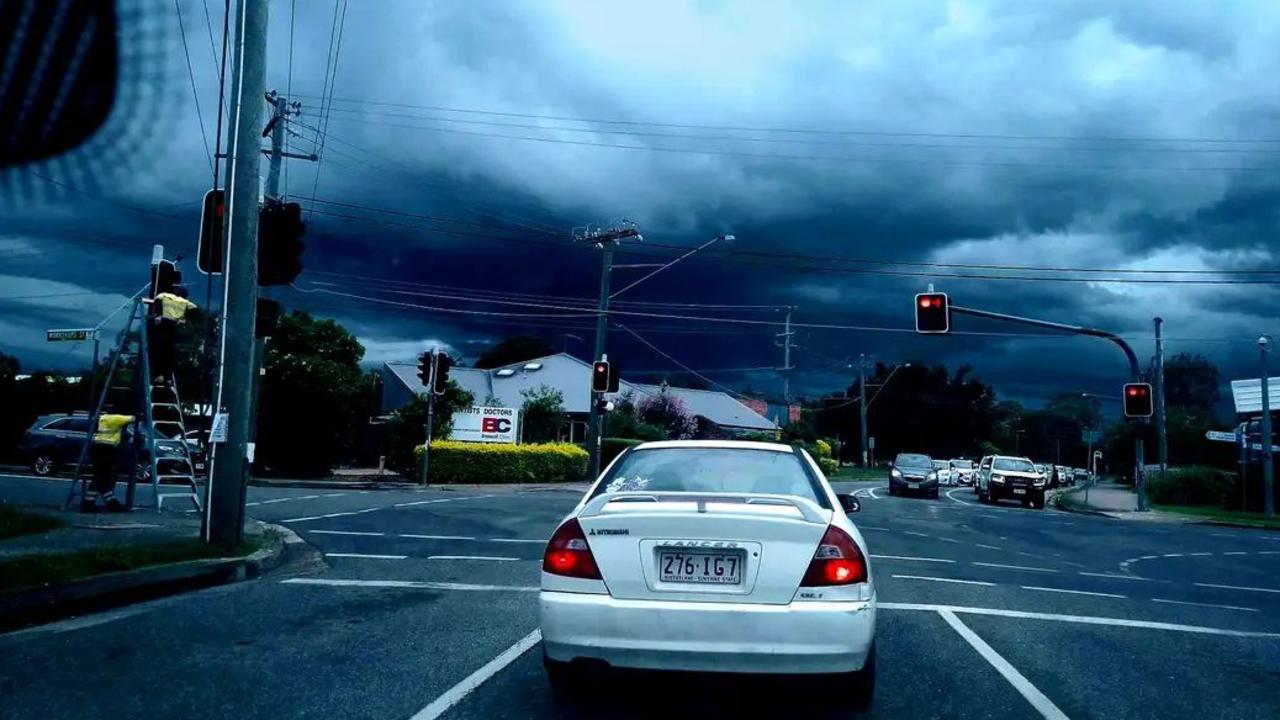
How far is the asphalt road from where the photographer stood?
5.08m

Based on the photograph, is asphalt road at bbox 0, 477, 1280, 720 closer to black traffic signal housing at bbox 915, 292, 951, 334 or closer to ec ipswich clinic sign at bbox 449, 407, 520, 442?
black traffic signal housing at bbox 915, 292, 951, 334

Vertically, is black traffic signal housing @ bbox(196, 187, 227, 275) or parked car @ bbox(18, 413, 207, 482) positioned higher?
black traffic signal housing @ bbox(196, 187, 227, 275)

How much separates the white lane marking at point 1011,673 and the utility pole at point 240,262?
7362mm

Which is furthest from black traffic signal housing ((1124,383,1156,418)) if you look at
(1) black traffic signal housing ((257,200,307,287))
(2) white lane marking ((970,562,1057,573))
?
(1) black traffic signal housing ((257,200,307,287))

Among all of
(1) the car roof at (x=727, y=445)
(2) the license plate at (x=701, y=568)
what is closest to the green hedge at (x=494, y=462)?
(1) the car roof at (x=727, y=445)

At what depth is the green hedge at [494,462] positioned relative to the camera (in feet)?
98.4

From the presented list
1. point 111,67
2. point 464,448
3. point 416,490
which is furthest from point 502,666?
point 464,448

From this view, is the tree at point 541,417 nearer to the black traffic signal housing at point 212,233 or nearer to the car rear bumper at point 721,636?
the black traffic signal housing at point 212,233

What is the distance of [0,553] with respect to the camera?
28.7ft

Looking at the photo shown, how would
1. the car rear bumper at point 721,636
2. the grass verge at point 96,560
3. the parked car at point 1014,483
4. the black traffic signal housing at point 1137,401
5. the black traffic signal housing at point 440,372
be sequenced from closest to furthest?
the car rear bumper at point 721,636, the grass verge at point 96,560, the black traffic signal housing at point 440,372, the black traffic signal housing at point 1137,401, the parked car at point 1014,483

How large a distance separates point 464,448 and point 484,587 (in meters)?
21.5

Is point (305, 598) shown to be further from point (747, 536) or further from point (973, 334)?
point (973, 334)

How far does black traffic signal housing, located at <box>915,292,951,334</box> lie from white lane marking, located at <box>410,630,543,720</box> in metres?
17.7

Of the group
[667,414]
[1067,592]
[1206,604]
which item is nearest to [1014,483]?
[667,414]
